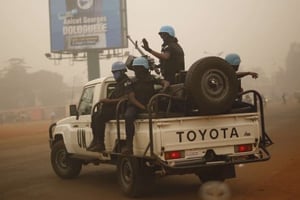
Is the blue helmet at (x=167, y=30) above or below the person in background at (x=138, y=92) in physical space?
above

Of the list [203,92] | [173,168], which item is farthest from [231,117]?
[173,168]

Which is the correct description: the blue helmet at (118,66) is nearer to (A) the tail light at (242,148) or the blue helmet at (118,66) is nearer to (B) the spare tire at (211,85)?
(B) the spare tire at (211,85)

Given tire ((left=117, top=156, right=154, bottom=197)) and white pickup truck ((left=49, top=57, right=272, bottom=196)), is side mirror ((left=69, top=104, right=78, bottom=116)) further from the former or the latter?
tire ((left=117, top=156, right=154, bottom=197))

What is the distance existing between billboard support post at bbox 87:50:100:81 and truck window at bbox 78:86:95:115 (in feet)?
155

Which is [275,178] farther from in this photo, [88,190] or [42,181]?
[42,181]

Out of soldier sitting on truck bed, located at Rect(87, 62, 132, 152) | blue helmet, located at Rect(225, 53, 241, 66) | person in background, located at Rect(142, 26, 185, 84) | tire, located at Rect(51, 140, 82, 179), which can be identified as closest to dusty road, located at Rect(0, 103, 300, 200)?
tire, located at Rect(51, 140, 82, 179)

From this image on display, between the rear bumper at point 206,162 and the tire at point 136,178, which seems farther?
the tire at point 136,178

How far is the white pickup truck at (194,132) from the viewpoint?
24.3ft

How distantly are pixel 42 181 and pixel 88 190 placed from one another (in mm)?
1918

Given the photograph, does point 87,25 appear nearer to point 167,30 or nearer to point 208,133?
point 167,30

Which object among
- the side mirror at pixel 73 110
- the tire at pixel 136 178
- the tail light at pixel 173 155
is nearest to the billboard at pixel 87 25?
the side mirror at pixel 73 110

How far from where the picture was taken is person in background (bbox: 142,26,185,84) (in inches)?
336

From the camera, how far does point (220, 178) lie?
867cm

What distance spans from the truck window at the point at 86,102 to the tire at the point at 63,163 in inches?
48.6
